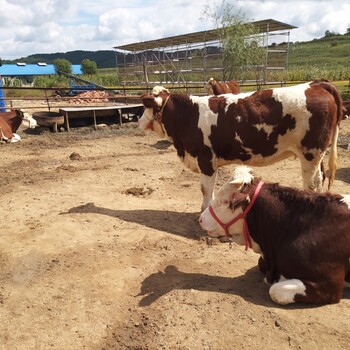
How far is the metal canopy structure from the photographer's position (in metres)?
25.1

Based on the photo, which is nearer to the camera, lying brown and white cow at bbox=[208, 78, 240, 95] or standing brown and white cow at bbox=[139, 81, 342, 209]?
standing brown and white cow at bbox=[139, 81, 342, 209]

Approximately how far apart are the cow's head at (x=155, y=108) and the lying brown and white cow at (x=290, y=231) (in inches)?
106

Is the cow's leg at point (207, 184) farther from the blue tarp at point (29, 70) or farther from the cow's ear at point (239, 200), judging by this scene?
the blue tarp at point (29, 70)

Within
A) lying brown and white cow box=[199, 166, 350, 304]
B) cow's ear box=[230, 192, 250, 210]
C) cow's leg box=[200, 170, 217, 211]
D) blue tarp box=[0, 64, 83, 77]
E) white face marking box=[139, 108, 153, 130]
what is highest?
white face marking box=[139, 108, 153, 130]

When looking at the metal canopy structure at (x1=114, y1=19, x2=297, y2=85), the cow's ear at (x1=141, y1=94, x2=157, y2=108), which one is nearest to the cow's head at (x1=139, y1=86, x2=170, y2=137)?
the cow's ear at (x1=141, y1=94, x2=157, y2=108)

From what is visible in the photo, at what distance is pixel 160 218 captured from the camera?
5.81 metres

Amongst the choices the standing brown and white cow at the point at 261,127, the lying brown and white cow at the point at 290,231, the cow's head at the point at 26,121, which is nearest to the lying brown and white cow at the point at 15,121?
the cow's head at the point at 26,121

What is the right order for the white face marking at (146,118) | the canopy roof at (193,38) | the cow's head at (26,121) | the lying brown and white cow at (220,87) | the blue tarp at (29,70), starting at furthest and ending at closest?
the blue tarp at (29,70) < the canopy roof at (193,38) < the cow's head at (26,121) < the lying brown and white cow at (220,87) < the white face marking at (146,118)

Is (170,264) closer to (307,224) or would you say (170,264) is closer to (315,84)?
(307,224)

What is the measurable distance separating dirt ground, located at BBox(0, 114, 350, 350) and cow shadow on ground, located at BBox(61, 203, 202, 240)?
0.05 ft

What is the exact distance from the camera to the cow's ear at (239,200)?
11.2 feet

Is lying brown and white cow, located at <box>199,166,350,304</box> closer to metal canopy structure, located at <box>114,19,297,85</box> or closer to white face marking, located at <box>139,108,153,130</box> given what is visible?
A: white face marking, located at <box>139,108,153,130</box>

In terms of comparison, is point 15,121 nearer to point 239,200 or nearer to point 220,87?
point 220,87

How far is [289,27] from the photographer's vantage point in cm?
2442
